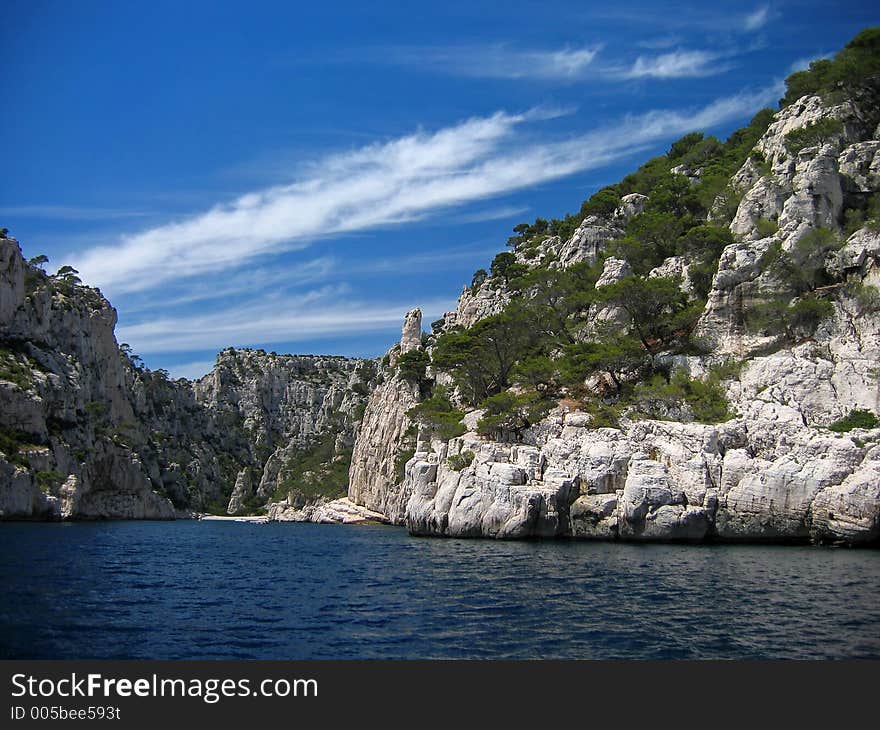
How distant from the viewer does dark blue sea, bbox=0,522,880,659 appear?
1717 cm

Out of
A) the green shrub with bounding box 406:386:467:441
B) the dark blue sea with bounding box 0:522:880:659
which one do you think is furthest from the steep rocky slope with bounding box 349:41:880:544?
the dark blue sea with bounding box 0:522:880:659

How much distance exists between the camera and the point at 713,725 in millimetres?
11703

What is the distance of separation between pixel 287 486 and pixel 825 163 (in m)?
106

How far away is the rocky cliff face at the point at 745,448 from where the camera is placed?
39.2m

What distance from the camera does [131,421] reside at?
388ft

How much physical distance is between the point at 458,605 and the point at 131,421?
109107mm

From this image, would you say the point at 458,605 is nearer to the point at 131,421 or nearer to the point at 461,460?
the point at 461,460

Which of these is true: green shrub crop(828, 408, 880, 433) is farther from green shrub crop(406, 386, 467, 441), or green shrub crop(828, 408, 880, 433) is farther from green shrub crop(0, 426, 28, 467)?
green shrub crop(0, 426, 28, 467)

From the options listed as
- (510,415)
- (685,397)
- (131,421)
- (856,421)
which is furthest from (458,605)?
(131,421)

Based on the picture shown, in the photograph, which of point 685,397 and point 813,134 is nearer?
point 685,397

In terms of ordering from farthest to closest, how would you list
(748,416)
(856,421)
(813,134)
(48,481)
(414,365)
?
1. (414,365)
2. (48,481)
3. (813,134)
4. (748,416)
5. (856,421)

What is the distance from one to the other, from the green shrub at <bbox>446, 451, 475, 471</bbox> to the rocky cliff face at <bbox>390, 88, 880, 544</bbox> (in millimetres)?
Result: 138

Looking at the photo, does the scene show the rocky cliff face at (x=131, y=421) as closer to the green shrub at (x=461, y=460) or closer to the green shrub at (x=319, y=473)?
the green shrub at (x=319, y=473)

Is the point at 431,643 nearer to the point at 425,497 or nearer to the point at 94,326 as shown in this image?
the point at 425,497
